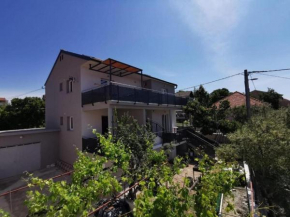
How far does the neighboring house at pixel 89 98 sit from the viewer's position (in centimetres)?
1009

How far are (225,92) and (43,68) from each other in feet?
176

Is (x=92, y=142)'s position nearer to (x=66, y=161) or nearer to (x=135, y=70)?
(x=66, y=161)

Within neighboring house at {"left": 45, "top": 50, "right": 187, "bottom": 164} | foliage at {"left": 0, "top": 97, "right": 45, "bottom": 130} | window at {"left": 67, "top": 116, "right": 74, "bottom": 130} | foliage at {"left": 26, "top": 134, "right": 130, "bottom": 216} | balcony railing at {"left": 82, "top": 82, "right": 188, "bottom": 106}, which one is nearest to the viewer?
foliage at {"left": 26, "top": 134, "right": 130, "bottom": 216}

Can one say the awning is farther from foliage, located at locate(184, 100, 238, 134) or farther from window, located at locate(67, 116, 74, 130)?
foliage, located at locate(184, 100, 238, 134)

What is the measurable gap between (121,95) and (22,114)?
24.0m

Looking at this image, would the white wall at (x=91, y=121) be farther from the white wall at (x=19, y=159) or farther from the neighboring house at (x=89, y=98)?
the white wall at (x=19, y=159)

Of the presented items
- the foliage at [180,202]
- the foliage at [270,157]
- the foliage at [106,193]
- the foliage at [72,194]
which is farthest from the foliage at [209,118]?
the foliage at [72,194]

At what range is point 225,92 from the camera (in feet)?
170

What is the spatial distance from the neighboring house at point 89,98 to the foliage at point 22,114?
12.8m

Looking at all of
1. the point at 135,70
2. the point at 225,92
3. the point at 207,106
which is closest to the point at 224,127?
the point at 207,106

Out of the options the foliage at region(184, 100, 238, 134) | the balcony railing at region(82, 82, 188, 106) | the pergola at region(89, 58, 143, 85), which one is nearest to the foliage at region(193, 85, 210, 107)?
the foliage at region(184, 100, 238, 134)

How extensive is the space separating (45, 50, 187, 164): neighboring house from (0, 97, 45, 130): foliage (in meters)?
12.8

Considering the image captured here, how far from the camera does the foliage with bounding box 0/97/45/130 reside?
23.9 m

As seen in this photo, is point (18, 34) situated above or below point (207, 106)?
above
